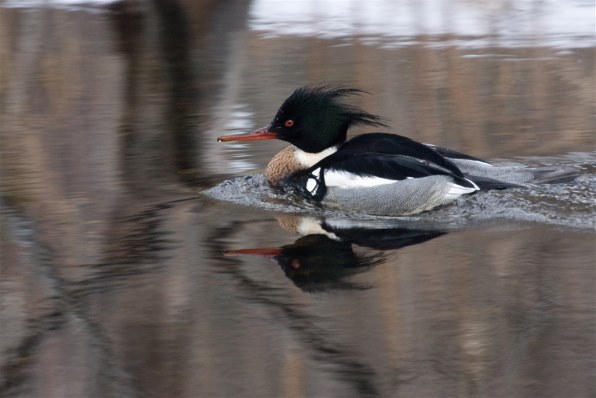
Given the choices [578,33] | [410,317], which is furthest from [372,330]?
[578,33]

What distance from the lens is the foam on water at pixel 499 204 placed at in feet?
22.9

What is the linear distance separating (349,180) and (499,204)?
99cm

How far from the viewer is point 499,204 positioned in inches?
281

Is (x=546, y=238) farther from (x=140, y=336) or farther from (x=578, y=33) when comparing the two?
(x=578, y=33)

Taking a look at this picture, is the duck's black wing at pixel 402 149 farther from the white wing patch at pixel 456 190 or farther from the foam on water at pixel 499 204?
the foam on water at pixel 499 204

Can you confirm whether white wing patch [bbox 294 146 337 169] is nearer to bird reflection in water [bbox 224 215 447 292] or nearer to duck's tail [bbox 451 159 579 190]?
bird reflection in water [bbox 224 215 447 292]

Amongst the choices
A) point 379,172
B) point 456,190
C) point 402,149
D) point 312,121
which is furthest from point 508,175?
point 312,121

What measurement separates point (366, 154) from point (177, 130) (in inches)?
97.2

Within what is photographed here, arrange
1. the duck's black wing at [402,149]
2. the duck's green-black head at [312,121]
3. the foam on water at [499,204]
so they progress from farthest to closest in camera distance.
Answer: the duck's green-black head at [312,121] < the duck's black wing at [402,149] < the foam on water at [499,204]

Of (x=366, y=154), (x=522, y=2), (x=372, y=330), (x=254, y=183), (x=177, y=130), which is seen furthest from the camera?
(x=522, y=2)

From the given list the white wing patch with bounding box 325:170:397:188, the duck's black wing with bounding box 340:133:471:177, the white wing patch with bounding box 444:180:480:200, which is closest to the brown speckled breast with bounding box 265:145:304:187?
the white wing patch with bounding box 325:170:397:188

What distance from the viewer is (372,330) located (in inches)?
211

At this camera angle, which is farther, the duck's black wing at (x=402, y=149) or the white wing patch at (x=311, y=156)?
the white wing patch at (x=311, y=156)

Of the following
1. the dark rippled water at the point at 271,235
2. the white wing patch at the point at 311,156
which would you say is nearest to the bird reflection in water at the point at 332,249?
the dark rippled water at the point at 271,235
